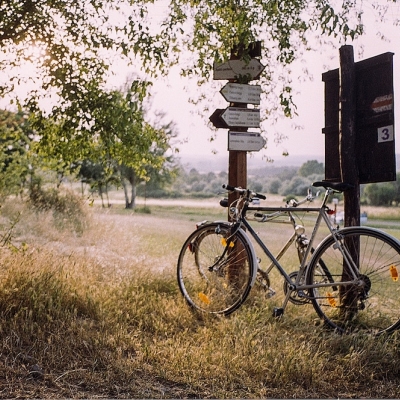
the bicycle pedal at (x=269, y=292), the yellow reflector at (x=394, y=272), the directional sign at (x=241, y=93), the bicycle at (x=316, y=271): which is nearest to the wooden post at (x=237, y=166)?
the directional sign at (x=241, y=93)

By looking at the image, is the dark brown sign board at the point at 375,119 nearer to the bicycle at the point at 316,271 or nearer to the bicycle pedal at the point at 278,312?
the bicycle at the point at 316,271

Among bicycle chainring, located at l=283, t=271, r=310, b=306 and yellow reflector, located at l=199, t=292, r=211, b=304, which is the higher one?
bicycle chainring, located at l=283, t=271, r=310, b=306

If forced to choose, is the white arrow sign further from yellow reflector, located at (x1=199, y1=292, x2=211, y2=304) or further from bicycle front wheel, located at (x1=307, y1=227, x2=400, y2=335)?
yellow reflector, located at (x1=199, y1=292, x2=211, y2=304)

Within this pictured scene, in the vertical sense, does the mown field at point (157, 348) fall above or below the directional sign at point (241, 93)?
below

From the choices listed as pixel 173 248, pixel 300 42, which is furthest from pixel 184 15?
pixel 173 248

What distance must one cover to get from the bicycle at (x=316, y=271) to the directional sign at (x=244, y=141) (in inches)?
30.1

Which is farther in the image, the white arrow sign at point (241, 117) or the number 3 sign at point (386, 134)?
the white arrow sign at point (241, 117)

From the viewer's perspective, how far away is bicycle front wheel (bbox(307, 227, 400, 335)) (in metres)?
4.81

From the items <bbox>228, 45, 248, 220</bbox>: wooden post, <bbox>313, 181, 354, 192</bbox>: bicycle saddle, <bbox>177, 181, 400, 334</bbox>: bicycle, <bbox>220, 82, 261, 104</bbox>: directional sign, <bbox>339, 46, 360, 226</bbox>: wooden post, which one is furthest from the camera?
<bbox>228, 45, 248, 220</bbox>: wooden post

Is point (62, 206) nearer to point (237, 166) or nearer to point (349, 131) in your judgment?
point (237, 166)

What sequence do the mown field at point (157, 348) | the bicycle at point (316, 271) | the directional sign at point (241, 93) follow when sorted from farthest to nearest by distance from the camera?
1. the directional sign at point (241, 93)
2. the bicycle at point (316, 271)
3. the mown field at point (157, 348)

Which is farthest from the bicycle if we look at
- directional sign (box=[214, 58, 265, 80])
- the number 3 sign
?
directional sign (box=[214, 58, 265, 80])

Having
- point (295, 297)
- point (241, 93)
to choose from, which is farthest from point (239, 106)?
point (295, 297)

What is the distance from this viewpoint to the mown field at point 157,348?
161 inches
